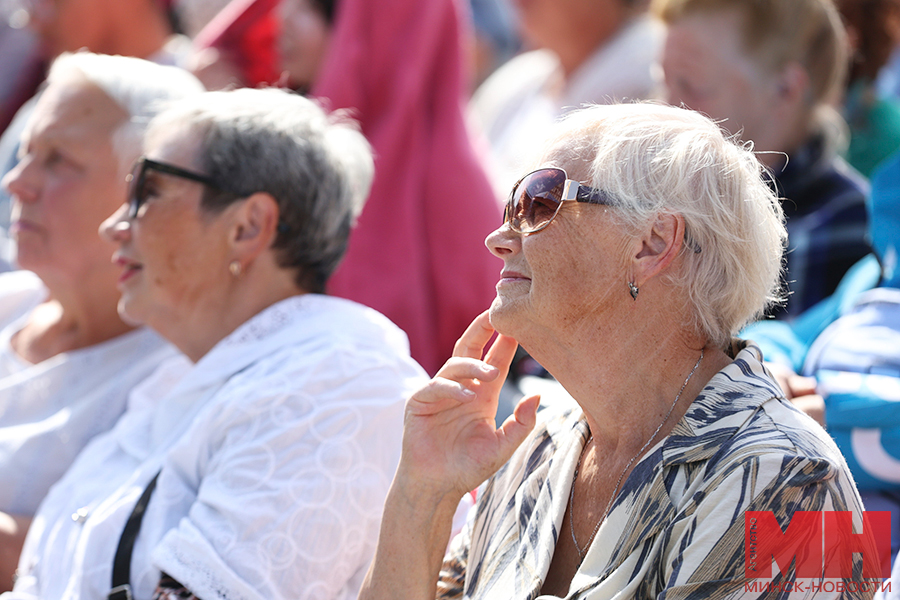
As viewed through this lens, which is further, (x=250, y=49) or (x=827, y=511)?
(x=250, y=49)

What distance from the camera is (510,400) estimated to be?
3.11m

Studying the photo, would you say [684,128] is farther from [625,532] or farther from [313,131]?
[313,131]

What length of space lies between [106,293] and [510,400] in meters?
1.49

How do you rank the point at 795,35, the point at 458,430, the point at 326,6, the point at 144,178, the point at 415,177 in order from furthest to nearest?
1. the point at 326,6
2. the point at 415,177
3. the point at 795,35
4. the point at 144,178
5. the point at 458,430

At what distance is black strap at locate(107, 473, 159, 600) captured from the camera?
220cm

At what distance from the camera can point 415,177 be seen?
3.92 metres

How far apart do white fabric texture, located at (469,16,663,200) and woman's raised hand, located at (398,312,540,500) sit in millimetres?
1942

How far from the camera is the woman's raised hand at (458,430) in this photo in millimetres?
1932

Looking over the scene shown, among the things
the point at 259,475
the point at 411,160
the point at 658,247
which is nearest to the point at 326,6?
the point at 411,160

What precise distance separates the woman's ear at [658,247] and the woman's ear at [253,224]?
1.26 metres

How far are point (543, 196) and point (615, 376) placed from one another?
1.26ft

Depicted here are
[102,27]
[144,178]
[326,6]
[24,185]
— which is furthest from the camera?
[102,27]

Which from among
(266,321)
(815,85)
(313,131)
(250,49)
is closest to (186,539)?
(266,321)

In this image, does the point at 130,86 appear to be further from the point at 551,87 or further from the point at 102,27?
the point at 551,87
